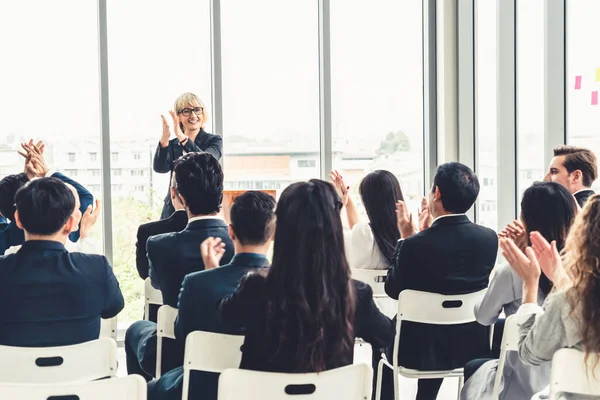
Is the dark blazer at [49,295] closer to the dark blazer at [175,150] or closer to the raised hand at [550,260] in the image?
the raised hand at [550,260]

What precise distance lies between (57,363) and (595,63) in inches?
132

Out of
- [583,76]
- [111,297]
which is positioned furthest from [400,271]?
[583,76]

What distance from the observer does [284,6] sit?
5.82 metres

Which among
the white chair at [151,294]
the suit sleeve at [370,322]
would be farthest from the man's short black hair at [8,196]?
the suit sleeve at [370,322]

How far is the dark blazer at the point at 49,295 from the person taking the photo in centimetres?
245

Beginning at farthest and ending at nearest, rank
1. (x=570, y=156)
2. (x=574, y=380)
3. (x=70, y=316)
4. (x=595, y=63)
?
(x=595, y=63)
(x=570, y=156)
(x=70, y=316)
(x=574, y=380)

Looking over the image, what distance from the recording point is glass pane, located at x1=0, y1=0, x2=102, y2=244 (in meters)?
5.43

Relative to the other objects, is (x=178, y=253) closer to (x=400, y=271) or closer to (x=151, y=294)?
(x=151, y=294)

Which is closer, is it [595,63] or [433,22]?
[595,63]

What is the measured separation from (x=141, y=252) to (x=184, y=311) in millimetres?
1198

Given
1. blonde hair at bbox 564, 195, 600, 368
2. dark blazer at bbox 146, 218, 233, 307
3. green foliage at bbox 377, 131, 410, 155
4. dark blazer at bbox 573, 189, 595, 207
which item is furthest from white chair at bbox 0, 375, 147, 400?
green foliage at bbox 377, 131, 410, 155

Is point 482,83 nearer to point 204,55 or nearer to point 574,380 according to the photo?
point 204,55

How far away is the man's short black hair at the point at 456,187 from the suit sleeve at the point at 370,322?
3.61 feet

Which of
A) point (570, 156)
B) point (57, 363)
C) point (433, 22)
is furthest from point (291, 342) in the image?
point (433, 22)
